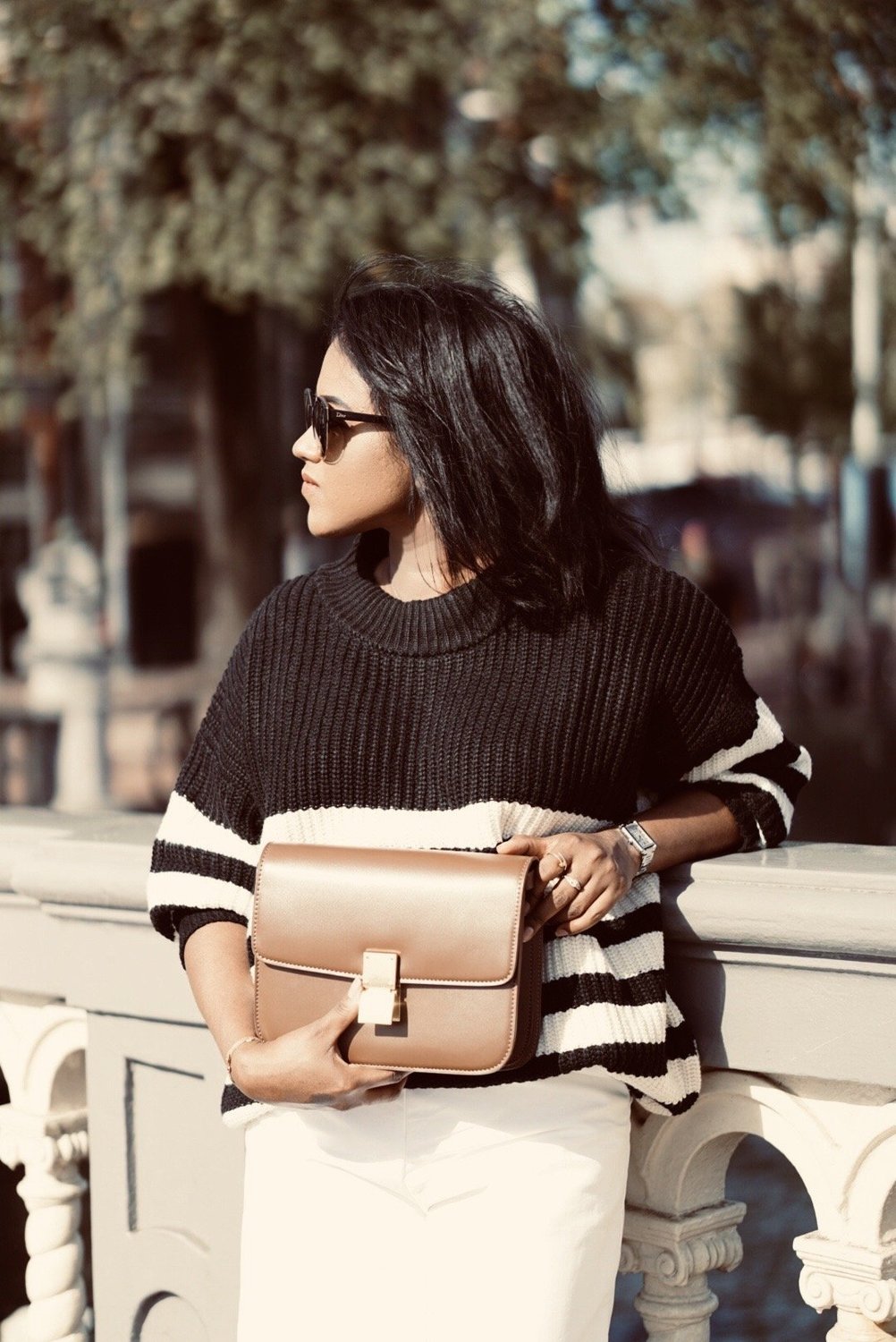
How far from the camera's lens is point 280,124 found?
33.4 feet

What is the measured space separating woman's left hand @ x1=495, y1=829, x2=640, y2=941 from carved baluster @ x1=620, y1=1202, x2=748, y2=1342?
454 mm

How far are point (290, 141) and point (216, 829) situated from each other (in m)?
8.79

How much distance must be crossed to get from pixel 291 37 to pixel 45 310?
12.2 feet

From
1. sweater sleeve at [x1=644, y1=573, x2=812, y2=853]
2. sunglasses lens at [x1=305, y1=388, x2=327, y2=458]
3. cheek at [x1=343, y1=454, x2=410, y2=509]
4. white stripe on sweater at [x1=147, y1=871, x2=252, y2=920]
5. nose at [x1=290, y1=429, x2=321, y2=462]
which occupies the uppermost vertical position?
sunglasses lens at [x1=305, y1=388, x2=327, y2=458]

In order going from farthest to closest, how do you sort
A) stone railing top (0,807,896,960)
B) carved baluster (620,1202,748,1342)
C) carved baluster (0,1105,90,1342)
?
carved baluster (0,1105,90,1342) < carved baluster (620,1202,748,1342) < stone railing top (0,807,896,960)

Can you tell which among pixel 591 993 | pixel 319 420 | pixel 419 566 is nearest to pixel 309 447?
pixel 319 420

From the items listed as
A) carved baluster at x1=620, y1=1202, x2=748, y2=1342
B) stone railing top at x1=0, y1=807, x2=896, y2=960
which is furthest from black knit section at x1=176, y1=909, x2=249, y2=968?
carved baluster at x1=620, y1=1202, x2=748, y2=1342

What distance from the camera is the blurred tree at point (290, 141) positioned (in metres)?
9.98

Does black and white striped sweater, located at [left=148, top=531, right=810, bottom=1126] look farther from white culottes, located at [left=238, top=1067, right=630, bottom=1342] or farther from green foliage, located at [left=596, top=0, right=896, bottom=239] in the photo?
green foliage, located at [left=596, top=0, right=896, bottom=239]

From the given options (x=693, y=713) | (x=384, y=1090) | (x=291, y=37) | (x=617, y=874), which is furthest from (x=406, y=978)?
(x=291, y=37)

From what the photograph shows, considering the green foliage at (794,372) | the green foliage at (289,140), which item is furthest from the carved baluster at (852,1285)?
the green foliage at (794,372)

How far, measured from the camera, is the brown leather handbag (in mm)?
1905

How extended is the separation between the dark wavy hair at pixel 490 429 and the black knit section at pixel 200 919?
0.48 meters

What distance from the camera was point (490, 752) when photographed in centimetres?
205
